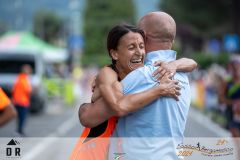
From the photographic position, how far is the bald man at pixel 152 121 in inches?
137

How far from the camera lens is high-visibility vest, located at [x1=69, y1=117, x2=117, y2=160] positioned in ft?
11.7

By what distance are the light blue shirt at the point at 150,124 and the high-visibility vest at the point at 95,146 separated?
6 centimetres

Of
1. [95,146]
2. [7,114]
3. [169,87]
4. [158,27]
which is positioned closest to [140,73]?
[169,87]

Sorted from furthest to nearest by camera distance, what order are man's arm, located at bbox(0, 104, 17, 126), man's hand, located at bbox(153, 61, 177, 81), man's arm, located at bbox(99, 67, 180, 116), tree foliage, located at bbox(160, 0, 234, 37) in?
tree foliage, located at bbox(160, 0, 234, 37)
man's arm, located at bbox(0, 104, 17, 126)
man's hand, located at bbox(153, 61, 177, 81)
man's arm, located at bbox(99, 67, 180, 116)

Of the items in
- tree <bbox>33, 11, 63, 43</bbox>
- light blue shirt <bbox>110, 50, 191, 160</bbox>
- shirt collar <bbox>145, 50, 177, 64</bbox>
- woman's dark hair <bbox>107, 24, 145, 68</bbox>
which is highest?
woman's dark hair <bbox>107, 24, 145, 68</bbox>

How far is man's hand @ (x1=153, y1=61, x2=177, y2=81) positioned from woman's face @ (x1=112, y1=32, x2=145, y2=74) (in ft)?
0.31

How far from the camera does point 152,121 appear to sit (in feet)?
11.4

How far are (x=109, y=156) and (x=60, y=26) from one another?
123 metres

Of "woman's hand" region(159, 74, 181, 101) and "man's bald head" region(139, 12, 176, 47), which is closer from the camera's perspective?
"woman's hand" region(159, 74, 181, 101)

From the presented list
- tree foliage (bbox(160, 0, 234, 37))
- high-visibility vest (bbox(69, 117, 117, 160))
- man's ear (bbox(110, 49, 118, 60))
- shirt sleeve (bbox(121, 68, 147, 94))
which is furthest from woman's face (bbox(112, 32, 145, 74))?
tree foliage (bbox(160, 0, 234, 37))

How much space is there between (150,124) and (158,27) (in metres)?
0.48

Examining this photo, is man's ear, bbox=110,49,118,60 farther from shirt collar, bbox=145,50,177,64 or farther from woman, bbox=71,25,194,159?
shirt collar, bbox=145,50,177,64

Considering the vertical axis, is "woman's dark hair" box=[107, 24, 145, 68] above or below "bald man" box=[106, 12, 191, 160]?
above

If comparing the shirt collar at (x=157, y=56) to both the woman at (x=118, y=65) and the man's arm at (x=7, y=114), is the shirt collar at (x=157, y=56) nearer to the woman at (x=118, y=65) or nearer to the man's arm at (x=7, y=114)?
the woman at (x=118, y=65)
